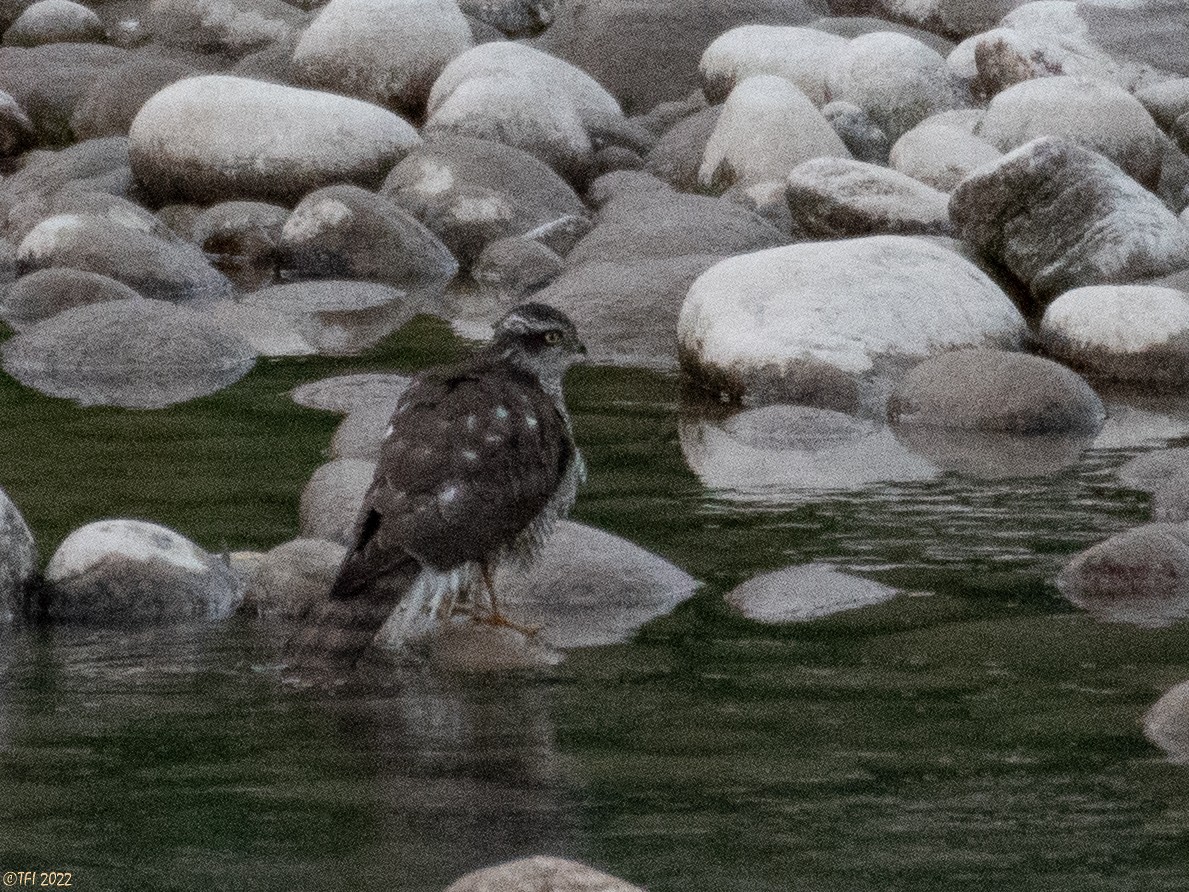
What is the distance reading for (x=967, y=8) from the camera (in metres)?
20.2

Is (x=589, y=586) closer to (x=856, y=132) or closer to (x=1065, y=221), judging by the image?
(x=1065, y=221)

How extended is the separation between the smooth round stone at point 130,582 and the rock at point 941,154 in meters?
8.24

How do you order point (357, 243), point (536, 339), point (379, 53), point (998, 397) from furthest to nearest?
point (379, 53) < point (357, 243) < point (998, 397) < point (536, 339)

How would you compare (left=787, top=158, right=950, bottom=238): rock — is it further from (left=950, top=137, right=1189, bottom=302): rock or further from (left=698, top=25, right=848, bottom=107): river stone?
(left=698, top=25, right=848, bottom=107): river stone

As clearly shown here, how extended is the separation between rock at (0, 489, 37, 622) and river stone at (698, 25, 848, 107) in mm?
10974

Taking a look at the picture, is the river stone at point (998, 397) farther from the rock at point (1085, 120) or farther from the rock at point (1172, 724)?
the rock at point (1085, 120)

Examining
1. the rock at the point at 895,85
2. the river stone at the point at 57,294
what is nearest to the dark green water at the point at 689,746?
the river stone at the point at 57,294

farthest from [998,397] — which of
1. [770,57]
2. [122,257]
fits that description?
[770,57]

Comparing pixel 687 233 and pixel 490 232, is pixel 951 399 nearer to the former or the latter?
pixel 687 233

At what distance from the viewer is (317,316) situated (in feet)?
43.1

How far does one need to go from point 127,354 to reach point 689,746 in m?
6.00

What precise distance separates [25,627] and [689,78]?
43.0 feet

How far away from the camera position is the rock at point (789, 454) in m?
8.77

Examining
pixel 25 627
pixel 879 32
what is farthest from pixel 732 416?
pixel 879 32
